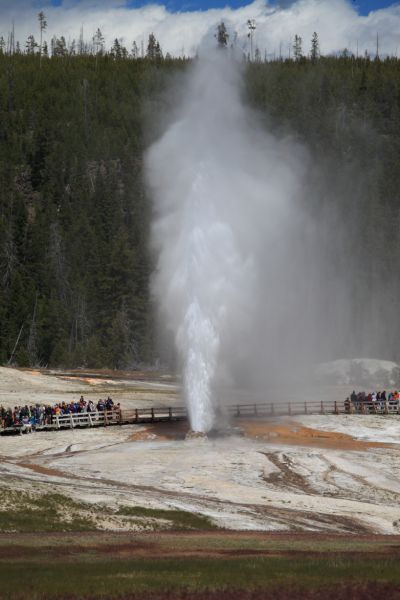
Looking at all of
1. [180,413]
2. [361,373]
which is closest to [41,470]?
[180,413]

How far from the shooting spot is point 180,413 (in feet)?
190

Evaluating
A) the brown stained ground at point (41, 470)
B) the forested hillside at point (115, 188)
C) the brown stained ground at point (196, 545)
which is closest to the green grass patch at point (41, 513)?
the brown stained ground at point (196, 545)

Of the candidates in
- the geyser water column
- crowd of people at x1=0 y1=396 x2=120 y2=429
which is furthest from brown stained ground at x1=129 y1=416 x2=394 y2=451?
crowd of people at x1=0 y1=396 x2=120 y2=429

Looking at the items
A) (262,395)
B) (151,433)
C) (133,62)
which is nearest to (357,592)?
(151,433)

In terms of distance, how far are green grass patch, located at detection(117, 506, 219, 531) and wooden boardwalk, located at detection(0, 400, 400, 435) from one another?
64.7 ft

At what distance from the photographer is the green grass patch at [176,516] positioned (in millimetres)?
28797

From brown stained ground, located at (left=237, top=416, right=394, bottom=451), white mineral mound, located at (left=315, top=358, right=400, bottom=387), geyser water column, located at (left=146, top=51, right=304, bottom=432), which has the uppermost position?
geyser water column, located at (left=146, top=51, right=304, bottom=432)

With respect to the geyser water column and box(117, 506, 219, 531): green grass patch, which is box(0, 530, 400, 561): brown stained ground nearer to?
box(117, 506, 219, 531): green grass patch

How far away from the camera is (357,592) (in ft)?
58.2

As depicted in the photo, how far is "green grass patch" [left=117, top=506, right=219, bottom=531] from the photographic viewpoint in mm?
28797

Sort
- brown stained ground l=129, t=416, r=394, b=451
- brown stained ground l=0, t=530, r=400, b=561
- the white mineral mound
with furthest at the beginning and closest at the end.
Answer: the white mineral mound < brown stained ground l=129, t=416, r=394, b=451 < brown stained ground l=0, t=530, r=400, b=561

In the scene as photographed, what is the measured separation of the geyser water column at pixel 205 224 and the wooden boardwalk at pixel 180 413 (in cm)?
420

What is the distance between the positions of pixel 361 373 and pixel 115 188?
63544 millimetres

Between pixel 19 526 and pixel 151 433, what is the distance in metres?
22.1
